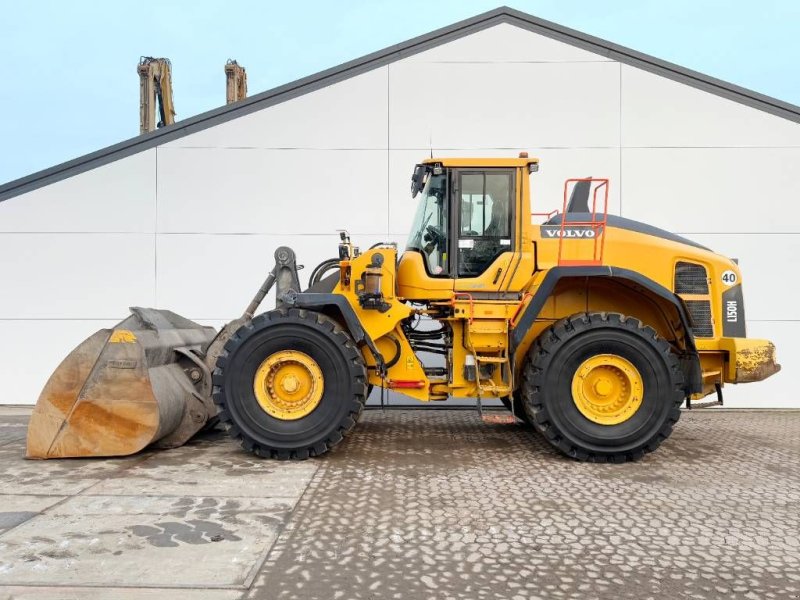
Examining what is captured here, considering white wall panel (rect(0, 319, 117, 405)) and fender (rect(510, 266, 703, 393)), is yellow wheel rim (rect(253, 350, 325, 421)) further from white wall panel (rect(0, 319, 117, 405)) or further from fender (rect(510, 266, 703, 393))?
white wall panel (rect(0, 319, 117, 405))

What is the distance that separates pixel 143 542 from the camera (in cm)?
329

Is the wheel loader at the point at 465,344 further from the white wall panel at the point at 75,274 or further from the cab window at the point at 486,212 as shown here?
the white wall panel at the point at 75,274

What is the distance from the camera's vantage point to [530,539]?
339 cm

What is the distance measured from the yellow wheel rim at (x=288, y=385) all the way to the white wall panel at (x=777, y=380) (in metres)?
6.38

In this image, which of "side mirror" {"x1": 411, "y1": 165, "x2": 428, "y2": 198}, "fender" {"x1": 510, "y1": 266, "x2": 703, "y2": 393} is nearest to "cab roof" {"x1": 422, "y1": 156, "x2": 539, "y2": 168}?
"side mirror" {"x1": 411, "y1": 165, "x2": 428, "y2": 198}

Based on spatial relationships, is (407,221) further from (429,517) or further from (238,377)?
(429,517)

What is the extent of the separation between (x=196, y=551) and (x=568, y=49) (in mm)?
8293

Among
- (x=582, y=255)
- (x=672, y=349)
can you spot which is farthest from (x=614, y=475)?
(x=582, y=255)

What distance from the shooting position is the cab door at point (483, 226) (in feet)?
18.5

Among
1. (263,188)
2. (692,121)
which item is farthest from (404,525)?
(692,121)

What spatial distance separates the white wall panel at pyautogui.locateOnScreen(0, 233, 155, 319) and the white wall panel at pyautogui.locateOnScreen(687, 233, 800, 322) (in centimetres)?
815

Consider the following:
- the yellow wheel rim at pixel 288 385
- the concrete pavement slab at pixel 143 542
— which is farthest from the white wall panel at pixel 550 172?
the concrete pavement slab at pixel 143 542

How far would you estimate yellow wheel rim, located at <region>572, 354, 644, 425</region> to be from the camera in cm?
530

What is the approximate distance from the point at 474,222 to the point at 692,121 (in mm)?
5035
